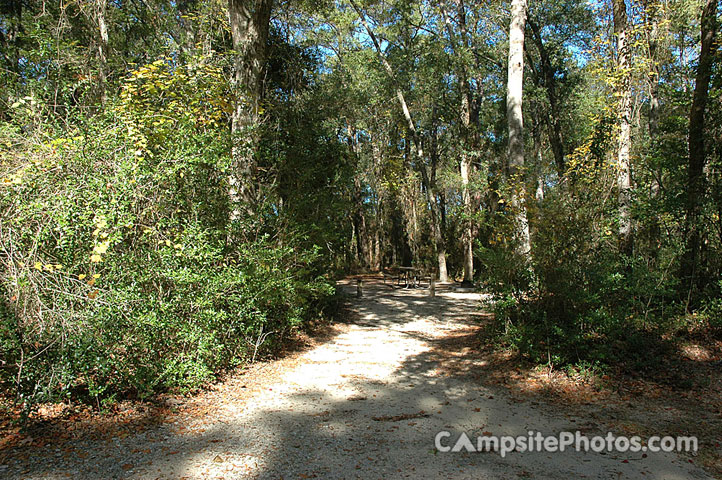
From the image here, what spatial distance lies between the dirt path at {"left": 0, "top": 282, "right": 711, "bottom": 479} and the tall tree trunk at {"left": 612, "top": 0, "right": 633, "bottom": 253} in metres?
4.61

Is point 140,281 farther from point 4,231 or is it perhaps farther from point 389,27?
point 389,27

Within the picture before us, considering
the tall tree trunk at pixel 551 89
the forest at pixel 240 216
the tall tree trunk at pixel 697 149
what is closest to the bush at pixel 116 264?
the forest at pixel 240 216

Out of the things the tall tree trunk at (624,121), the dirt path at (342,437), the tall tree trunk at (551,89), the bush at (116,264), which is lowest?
the dirt path at (342,437)

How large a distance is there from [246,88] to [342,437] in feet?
21.1

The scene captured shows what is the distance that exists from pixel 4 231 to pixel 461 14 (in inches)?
703

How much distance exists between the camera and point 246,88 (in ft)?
26.3

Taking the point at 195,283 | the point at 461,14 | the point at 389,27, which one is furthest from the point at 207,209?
the point at 461,14

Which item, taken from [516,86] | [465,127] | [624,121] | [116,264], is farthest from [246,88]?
[465,127]

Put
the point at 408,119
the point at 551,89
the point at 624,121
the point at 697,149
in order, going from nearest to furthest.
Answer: the point at 697,149 < the point at 624,121 < the point at 551,89 < the point at 408,119

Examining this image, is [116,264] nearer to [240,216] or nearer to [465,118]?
[240,216]

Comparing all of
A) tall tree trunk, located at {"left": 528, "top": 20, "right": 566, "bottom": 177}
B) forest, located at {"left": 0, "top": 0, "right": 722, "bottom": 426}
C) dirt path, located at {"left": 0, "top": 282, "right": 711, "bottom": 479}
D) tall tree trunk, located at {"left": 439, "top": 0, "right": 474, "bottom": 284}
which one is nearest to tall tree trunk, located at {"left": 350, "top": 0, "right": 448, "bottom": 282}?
tall tree trunk, located at {"left": 439, "top": 0, "right": 474, "bottom": 284}

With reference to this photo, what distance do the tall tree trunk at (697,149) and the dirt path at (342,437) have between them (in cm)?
442

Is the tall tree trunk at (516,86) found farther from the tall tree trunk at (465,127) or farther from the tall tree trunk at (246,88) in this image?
the tall tree trunk at (465,127)

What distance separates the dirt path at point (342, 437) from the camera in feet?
12.0
